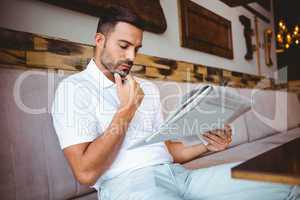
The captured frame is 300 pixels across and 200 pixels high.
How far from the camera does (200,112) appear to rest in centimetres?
106

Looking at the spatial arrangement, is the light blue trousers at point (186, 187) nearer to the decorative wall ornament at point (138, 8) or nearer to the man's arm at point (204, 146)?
the man's arm at point (204, 146)

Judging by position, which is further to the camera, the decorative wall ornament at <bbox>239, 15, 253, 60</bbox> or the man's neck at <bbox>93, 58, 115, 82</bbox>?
the decorative wall ornament at <bbox>239, 15, 253, 60</bbox>

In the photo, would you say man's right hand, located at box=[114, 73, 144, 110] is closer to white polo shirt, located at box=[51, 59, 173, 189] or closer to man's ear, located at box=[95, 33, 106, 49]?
white polo shirt, located at box=[51, 59, 173, 189]

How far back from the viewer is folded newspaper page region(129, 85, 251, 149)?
A: 0.96 meters

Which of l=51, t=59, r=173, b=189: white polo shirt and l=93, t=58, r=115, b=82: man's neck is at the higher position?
l=93, t=58, r=115, b=82: man's neck

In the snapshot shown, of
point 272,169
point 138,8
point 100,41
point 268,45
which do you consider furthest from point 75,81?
point 268,45

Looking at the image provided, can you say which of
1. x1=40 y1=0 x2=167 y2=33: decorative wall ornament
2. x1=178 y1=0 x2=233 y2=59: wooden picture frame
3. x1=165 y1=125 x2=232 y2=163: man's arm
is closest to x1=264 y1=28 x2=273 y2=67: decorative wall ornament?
x1=178 y1=0 x2=233 y2=59: wooden picture frame

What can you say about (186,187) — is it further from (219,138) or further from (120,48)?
(120,48)

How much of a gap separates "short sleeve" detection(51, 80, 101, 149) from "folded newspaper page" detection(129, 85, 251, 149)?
0.20m

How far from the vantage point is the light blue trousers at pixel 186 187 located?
1.09 metres

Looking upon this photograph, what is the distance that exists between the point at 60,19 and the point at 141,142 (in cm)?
97

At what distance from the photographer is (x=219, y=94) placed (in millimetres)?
1007

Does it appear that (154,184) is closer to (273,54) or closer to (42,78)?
(42,78)

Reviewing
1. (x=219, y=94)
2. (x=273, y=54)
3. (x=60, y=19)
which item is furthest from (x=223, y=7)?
(x=219, y=94)
